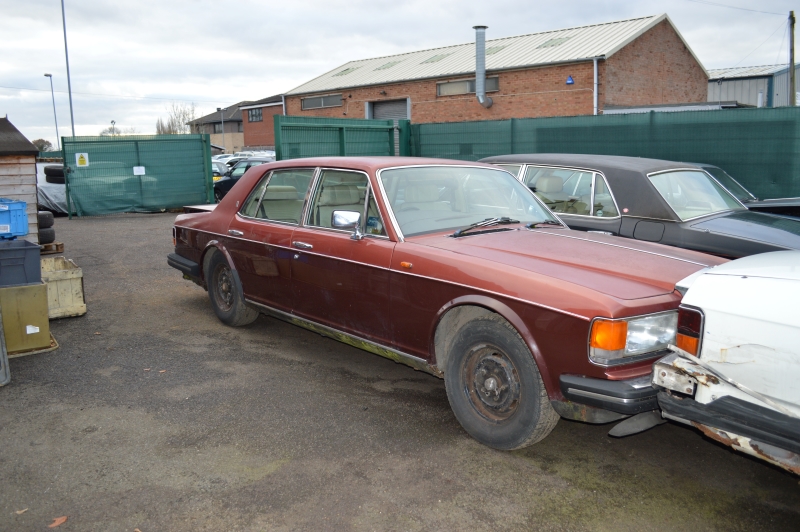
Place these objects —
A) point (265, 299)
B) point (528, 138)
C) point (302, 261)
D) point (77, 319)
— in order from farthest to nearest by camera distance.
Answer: point (528, 138)
point (77, 319)
point (265, 299)
point (302, 261)

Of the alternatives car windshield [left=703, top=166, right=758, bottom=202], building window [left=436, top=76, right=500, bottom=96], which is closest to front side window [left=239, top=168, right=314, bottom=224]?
car windshield [left=703, top=166, right=758, bottom=202]

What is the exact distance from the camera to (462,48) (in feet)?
114

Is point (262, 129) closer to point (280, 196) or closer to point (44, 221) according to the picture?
point (44, 221)

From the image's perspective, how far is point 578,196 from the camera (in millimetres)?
6965

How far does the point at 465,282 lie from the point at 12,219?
439 centimetres

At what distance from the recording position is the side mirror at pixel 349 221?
15.1 feet

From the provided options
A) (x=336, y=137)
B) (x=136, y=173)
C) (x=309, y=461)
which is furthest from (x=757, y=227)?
(x=136, y=173)

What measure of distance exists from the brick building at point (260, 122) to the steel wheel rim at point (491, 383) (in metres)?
49.9

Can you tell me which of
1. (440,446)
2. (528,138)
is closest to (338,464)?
(440,446)

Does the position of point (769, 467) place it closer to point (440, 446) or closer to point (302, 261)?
point (440, 446)

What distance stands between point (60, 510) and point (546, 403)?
2471 mm

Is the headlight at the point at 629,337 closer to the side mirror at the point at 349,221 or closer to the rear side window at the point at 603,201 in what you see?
the side mirror at the point at 349,221

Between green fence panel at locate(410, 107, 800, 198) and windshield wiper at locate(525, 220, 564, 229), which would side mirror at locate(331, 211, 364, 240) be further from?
green fence panel at locate(410, 107, 800, 198)

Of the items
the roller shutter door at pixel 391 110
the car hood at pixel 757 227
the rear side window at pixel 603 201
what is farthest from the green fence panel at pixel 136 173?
the roller shutter door at pixel 391 110
